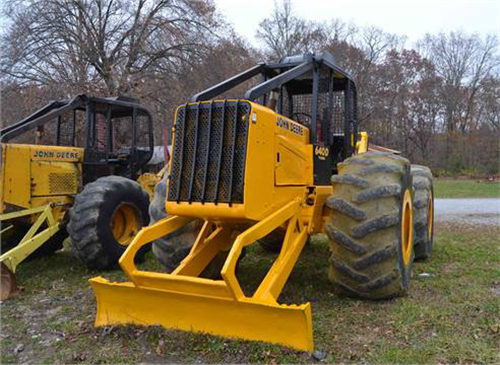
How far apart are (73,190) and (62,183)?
0.84 ft

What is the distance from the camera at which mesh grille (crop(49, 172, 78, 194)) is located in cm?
731

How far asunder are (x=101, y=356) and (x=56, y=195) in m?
4.12

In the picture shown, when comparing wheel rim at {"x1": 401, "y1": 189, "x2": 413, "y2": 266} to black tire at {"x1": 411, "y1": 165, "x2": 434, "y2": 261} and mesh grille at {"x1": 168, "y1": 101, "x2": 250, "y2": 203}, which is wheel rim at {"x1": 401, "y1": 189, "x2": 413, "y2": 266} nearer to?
black tire at {"x1": 411, "y1": 165, "x2": 434, "y2": 261}

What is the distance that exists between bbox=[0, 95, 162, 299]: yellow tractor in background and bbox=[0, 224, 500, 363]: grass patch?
0.56m

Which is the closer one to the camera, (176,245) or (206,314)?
(206,314)

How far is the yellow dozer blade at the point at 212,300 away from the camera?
3645 millimetres

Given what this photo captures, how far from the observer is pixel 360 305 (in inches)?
186

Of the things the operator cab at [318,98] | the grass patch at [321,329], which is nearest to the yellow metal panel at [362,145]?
the operator cab at [318,98]

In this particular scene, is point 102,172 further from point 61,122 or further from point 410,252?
point 410,252

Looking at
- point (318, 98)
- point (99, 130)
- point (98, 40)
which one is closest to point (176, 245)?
point (318, 98)

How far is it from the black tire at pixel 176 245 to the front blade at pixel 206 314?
102cm

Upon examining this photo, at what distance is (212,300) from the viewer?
3.87 meters

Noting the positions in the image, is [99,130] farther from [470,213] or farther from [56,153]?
[470,213]

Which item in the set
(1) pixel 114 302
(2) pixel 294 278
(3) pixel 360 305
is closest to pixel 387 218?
(3) pixel 360 305
